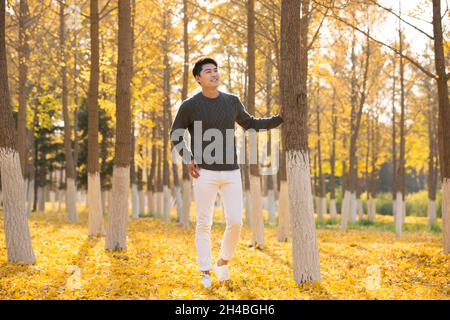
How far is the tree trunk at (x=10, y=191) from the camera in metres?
9.05

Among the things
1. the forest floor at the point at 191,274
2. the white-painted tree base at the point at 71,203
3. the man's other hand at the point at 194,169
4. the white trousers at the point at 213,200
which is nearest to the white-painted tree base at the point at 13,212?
the forest floor at the point at 191,274

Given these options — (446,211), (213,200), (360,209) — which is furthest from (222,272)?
(360,209)

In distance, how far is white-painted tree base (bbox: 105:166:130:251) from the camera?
11062mm

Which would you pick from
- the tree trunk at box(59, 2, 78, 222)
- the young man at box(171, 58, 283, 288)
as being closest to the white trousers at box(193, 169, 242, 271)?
the young man at box(171, 58, 283, 288)

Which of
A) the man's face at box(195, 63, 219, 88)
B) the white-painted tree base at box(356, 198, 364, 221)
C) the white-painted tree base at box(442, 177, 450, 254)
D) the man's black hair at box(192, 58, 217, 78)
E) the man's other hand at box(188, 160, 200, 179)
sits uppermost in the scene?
the man's black hair at box(192, 58, 217, 78)

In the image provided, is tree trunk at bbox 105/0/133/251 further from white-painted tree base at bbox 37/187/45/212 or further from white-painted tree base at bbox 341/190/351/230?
white-painted tree base at bbox 37/187/45/212

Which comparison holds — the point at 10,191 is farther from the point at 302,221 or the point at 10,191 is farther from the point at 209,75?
the point at 302,221

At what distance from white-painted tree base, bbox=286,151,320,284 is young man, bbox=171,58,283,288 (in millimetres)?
980

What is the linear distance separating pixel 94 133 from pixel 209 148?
8693 millimetres

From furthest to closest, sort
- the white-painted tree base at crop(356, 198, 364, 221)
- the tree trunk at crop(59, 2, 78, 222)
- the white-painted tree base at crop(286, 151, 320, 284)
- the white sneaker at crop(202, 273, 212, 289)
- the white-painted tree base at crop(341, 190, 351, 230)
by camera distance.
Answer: the white-painted tree base at crop(356, 198, 364, 221), the white-painted tree base at crop(341, 190, 351, 230), the tree trunk at crop(59, 2, 78, 222), the white-painted tree base at crop(286, 151, 320, 284), the white sneaker at crop(202, 273, 212, 289)

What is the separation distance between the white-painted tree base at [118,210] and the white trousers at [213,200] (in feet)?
15.1

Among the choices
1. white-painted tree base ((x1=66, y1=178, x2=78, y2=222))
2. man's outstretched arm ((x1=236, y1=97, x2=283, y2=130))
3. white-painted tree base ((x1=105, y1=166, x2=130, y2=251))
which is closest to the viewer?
man's outstretched arm ((x1=236, y1=97, x2=283, y2=130))

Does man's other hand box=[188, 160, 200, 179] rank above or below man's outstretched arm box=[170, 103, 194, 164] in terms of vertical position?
below
